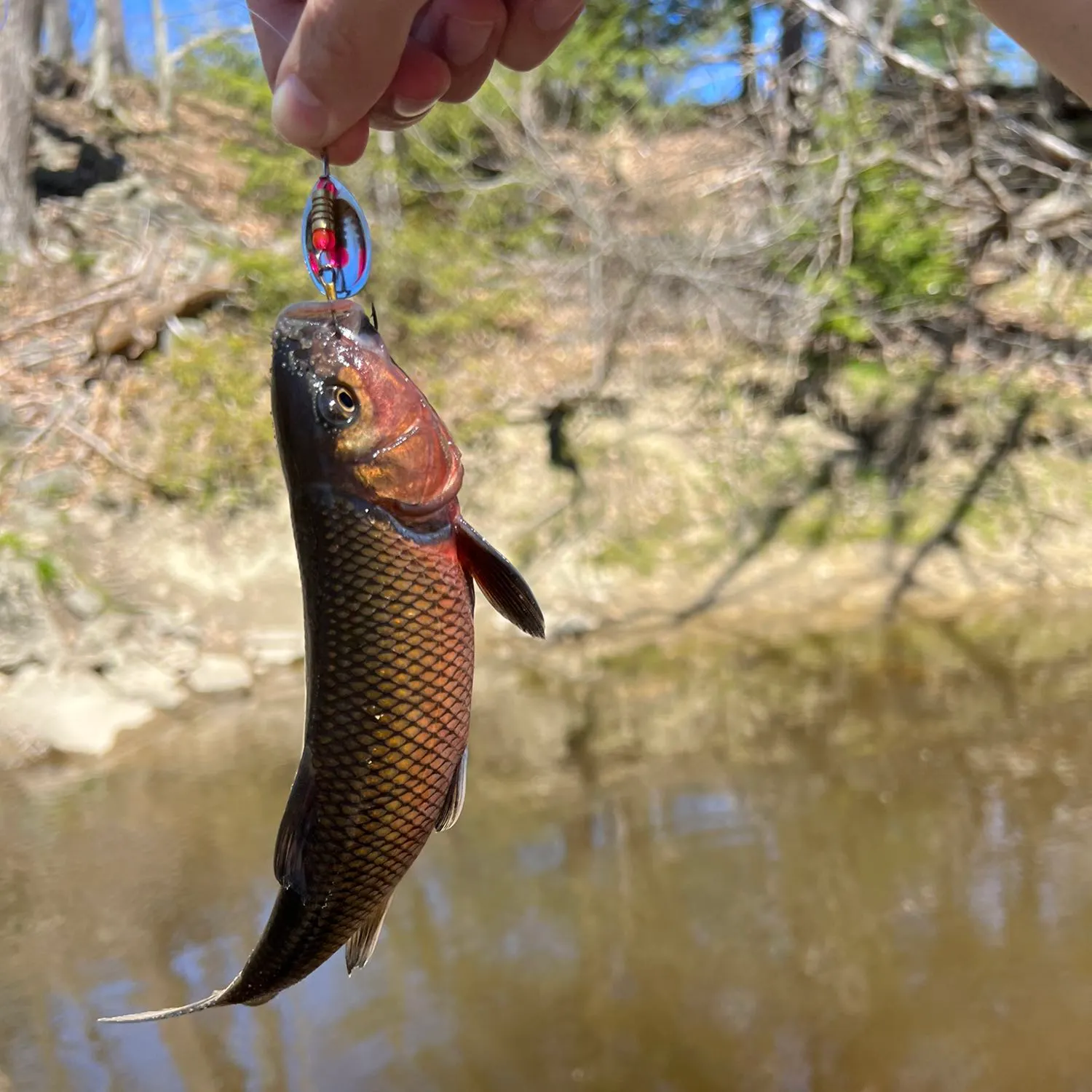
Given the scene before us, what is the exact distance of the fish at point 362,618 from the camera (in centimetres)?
180

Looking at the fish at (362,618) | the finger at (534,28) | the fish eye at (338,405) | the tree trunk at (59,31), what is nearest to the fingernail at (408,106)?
the finger at (534,28)

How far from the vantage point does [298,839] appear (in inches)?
75.0

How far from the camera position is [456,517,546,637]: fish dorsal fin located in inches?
75.4

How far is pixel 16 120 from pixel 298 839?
12.5 m

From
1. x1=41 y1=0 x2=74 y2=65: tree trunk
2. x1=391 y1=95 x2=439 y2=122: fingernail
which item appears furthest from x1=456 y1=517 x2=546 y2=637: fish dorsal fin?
x1=41 y1=0 x2=74 y2=65: tree trunk

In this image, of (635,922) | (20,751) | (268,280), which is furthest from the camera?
(268,280)

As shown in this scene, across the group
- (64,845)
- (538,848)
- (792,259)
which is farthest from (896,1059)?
(792,259)

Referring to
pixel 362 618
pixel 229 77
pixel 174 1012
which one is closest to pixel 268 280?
pixel 229 77

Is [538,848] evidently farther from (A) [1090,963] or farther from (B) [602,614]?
(B) [602,614]

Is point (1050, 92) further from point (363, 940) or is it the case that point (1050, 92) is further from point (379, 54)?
point (363, 940)

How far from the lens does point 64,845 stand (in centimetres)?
594

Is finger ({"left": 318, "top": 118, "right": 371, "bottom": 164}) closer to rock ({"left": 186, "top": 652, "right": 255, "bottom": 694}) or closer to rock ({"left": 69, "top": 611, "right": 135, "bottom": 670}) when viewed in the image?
rock ({"left": 186, "top": 652, "right": 255, "bottom": 694})

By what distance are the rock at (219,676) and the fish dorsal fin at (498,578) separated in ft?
20.6

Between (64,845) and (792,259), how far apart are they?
8.37m
